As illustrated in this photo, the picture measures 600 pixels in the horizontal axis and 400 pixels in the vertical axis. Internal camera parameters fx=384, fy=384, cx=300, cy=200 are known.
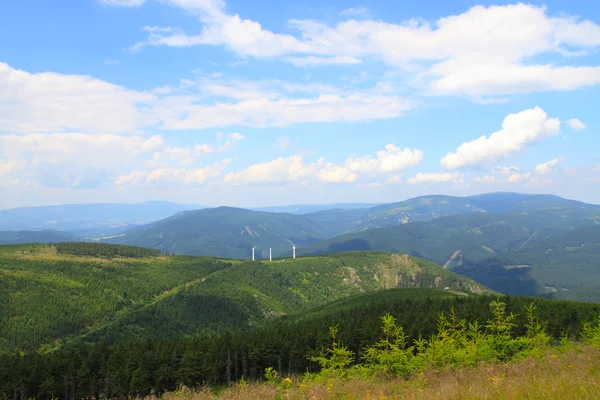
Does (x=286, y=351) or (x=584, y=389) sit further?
(x=286, y=351)

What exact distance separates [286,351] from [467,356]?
78198 mm

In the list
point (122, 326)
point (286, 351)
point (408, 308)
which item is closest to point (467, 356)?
point (286, 351)

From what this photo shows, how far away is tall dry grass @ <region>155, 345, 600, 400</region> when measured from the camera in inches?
495

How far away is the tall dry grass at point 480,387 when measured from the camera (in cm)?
1258

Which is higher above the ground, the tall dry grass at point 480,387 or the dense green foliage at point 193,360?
the tall dry grass at point 480,387

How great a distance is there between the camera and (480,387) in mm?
14750

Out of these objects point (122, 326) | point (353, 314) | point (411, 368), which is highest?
point (411, 368)

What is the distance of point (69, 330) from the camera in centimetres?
18688

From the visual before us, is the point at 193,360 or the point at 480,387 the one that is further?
the point at 193,360

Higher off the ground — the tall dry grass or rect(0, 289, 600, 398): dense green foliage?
the tall dry grass

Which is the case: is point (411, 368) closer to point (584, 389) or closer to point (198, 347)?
point (584, 389)

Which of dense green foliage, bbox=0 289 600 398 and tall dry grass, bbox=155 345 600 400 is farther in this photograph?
dense green foliage, bbox=0 289 600 398

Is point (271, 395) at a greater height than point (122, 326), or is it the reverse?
point (271, 395)

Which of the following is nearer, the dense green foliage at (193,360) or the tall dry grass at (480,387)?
the tall dry grass at (480,387)
